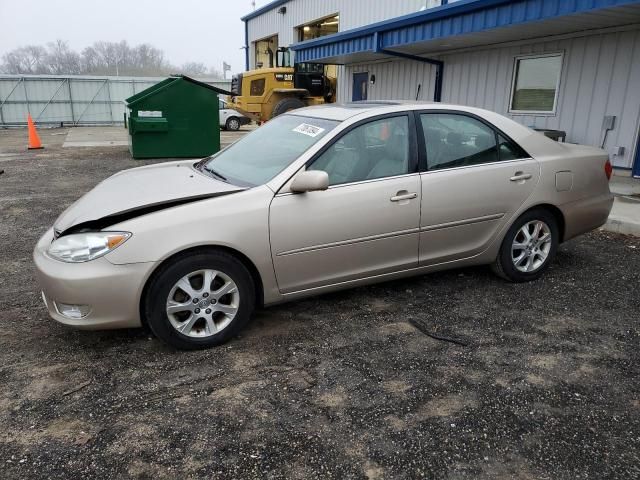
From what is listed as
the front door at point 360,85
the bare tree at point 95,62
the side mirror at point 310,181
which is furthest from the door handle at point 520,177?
the bare tree at point 95,62

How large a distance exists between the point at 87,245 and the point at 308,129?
1.77 meters

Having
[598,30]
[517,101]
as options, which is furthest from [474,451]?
[517,101]

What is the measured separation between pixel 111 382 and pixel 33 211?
5.17m

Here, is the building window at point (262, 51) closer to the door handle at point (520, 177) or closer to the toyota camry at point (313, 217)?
the toyota camry at point (313, 217)

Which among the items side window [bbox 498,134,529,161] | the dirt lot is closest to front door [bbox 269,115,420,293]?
the dirt lot

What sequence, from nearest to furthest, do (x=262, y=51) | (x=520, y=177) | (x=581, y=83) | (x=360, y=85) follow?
(x=520, y=177)
(x=581, y=83)
(x=360, y=85)
(x=262, y=51)

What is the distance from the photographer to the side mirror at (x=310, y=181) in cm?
331

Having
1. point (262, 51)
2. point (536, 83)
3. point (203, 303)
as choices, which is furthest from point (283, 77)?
point (203, 303)

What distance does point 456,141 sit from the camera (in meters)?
4.07

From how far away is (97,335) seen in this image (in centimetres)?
348

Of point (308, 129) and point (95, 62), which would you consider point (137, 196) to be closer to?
point (308, 129)

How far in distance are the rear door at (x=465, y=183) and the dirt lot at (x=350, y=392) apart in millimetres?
513

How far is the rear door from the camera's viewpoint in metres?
3.89

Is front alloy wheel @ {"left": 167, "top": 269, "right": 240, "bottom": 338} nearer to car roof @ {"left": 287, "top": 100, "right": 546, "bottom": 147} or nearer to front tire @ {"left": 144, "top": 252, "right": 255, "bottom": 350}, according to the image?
front tire @ {"left": 144, "top": 252, "right": 255, "bottom": 350}
